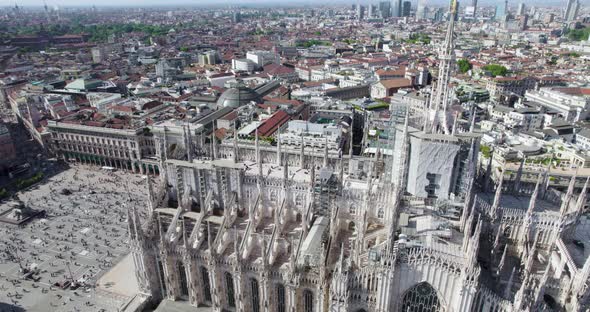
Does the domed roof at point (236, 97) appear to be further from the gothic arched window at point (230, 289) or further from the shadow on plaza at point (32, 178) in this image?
the gothic arched window at point (230, 289)

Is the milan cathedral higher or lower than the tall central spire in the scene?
lower

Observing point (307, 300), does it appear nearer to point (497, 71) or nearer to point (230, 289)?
point (230, 289)

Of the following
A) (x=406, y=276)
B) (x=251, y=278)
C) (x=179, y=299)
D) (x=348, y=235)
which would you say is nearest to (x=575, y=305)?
(x=406, y=276)

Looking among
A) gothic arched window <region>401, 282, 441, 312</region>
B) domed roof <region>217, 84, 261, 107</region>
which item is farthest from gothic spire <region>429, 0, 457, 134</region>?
domed roof <region>217, 84, 261, 107</region>

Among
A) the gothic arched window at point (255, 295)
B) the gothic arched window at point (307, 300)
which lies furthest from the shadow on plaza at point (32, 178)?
the gothic arched window at point (307, 300)

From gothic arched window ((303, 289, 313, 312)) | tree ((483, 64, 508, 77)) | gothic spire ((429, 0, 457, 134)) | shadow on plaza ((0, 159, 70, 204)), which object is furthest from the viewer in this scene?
tree ((483, 64, 508, 77))

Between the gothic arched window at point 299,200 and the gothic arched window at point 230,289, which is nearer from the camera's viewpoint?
the gothic arched window at point 230,289

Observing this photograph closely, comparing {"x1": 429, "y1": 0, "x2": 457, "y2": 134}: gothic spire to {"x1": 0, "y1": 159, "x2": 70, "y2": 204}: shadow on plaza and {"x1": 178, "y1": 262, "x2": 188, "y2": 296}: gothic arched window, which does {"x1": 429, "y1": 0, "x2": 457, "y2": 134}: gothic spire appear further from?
{"x1": 0, "y1": 159, "x2": 70, "y2": 204}: shadow on plaza

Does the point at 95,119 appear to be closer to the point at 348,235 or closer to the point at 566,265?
the point at 348,235
